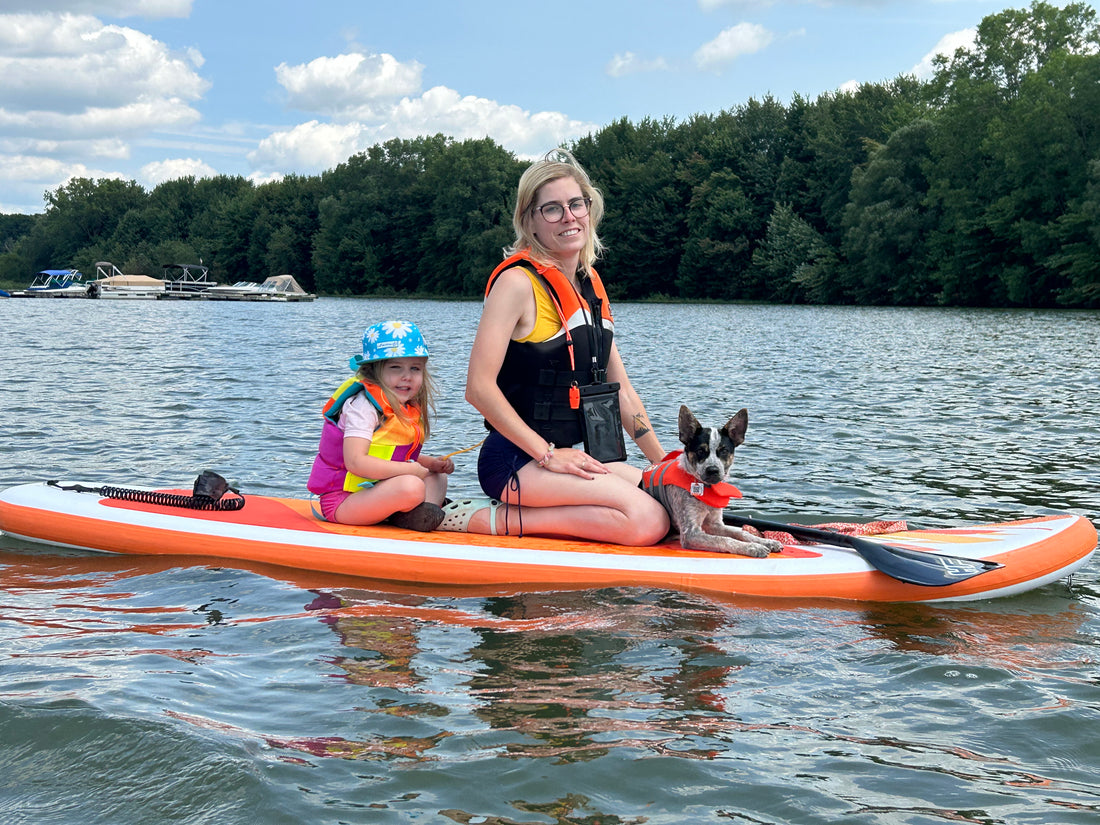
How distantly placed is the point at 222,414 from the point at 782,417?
764cm

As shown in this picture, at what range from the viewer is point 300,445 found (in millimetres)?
11234

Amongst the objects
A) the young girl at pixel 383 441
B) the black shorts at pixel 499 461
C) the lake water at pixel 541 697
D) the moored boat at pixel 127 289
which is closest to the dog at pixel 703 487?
→ the lake water at pixel 541 697

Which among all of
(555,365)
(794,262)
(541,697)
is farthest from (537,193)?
(794,262)

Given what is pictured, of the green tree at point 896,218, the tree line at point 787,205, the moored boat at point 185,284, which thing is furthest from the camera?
the moored boat at point 185,284

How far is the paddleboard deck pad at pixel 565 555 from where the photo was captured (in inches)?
217

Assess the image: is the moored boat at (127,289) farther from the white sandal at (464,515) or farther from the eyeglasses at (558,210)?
the eyeglasses at (558,210)

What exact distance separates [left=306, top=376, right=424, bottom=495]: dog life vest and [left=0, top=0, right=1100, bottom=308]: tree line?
153 feet

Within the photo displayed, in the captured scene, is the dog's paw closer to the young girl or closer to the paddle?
the paddle

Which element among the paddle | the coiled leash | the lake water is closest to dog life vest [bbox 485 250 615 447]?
the lake water

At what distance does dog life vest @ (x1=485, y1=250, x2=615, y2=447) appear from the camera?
5.57m

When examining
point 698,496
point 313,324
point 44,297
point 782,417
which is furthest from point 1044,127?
point 44,297

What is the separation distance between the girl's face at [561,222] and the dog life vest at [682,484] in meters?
1.33

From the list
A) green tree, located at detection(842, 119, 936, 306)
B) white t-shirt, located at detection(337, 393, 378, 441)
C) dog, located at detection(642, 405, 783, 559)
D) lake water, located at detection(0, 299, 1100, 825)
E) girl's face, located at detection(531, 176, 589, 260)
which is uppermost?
green tree, located at detection(842, 119, 936, 306)

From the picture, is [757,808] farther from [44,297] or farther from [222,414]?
[44,297]
